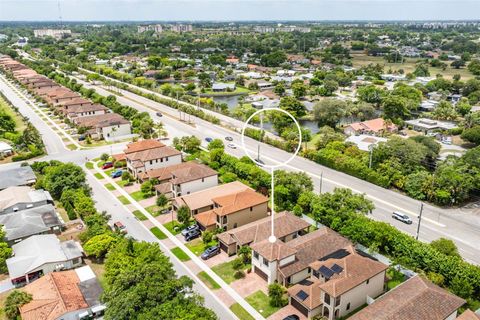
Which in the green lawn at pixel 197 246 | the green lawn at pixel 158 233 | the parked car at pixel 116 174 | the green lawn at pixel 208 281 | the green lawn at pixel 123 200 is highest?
the parked car at pixel 116 174

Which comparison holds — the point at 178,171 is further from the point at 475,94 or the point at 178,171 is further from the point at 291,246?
the point at 475,94

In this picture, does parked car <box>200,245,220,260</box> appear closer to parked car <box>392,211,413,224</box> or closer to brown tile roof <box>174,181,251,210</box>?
brown tile roof <box>174,181,251,210</box>

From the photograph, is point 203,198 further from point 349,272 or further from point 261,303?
point 349,272

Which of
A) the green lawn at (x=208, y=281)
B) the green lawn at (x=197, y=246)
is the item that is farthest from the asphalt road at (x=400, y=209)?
the green lawn at (x=208, y=281)

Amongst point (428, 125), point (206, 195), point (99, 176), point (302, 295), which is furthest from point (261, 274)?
point (428, 125)

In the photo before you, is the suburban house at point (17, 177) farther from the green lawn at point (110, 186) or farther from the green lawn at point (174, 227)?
the green lawn at point (174, 227)

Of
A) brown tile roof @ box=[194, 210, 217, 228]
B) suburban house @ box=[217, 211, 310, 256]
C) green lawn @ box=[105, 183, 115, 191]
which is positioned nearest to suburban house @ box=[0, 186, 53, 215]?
green lawn @ box=[105, 183, 115, 191]

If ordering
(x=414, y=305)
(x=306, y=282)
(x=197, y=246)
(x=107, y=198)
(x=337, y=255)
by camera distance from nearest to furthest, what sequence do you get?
(x=414, y=305) → (x=306, y=282) → (x=337, y=255) → (x=197, y=246) → (x=107, y=198)
